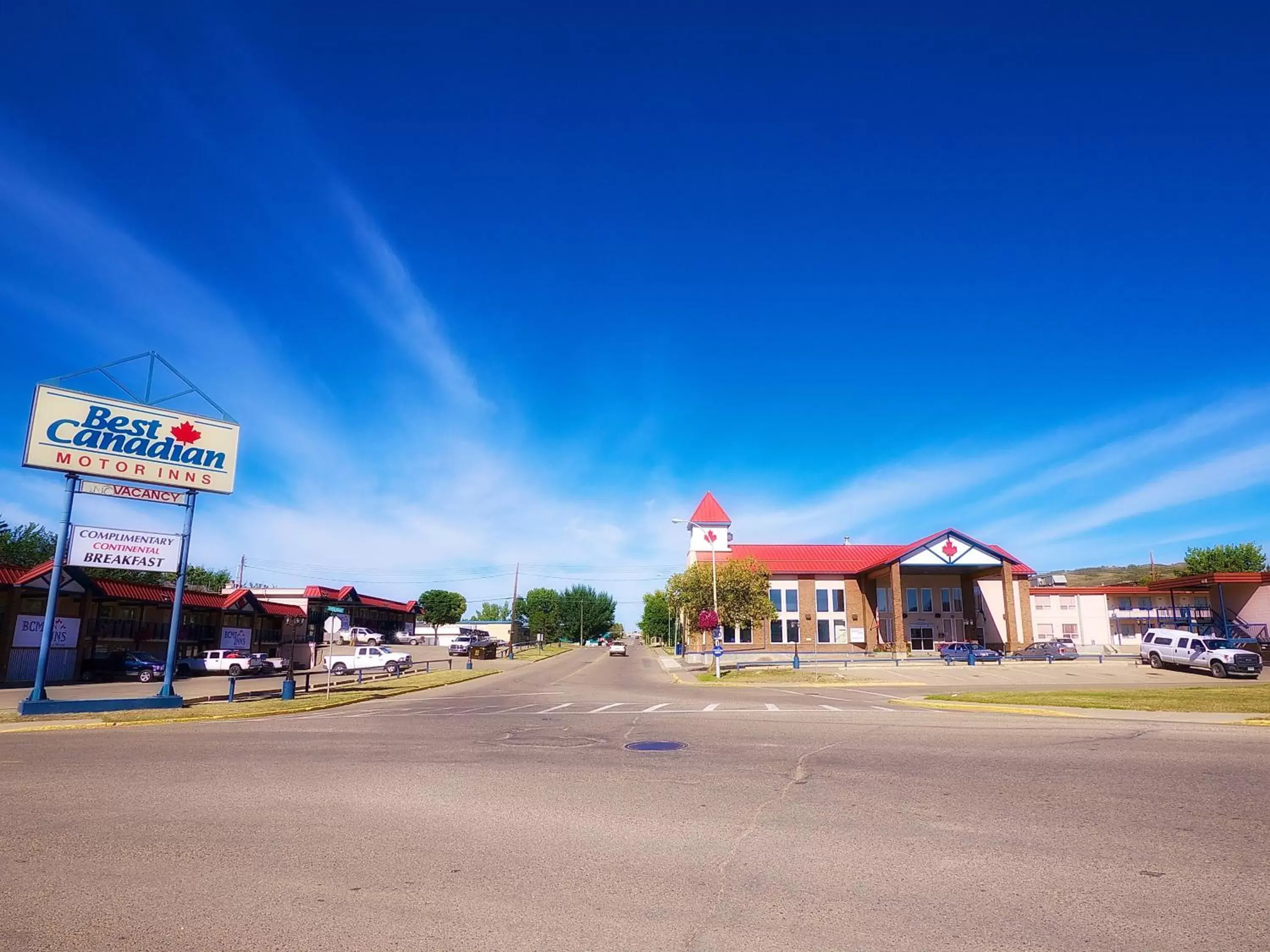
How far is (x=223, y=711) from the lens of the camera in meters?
21.9

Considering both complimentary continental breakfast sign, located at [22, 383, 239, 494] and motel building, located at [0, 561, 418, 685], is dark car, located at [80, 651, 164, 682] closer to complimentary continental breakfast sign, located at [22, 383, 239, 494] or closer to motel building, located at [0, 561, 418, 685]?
motel building, located at [0, 561, 418, 685]

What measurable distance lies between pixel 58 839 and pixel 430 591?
143841mm

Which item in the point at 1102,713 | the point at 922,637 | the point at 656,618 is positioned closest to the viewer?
the point at 1102,713

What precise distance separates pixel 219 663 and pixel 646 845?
45246 millimetres

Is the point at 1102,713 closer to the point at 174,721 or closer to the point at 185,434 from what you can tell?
the point at 174,721

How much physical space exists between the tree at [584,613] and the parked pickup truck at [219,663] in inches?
3720

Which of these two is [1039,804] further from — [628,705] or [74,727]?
[74,727]

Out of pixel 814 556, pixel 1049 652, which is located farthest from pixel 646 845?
pixel 814 556

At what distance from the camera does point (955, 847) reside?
6.92 m

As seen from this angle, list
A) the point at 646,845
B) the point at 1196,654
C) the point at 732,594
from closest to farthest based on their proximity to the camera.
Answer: the point at 646,845 < the point at 1196,654 < the point at 732,594

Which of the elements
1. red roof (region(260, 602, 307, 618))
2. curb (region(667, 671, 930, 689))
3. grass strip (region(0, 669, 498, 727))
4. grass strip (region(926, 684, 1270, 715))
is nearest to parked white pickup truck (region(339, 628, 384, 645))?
red roof (region(260, 602, 307, 618))

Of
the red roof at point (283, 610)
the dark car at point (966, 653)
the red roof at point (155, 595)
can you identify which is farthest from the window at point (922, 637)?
the red roof at point (155, 595)

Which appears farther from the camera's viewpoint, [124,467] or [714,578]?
[714,578]

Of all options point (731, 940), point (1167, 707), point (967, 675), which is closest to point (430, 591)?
point (967, 675)
